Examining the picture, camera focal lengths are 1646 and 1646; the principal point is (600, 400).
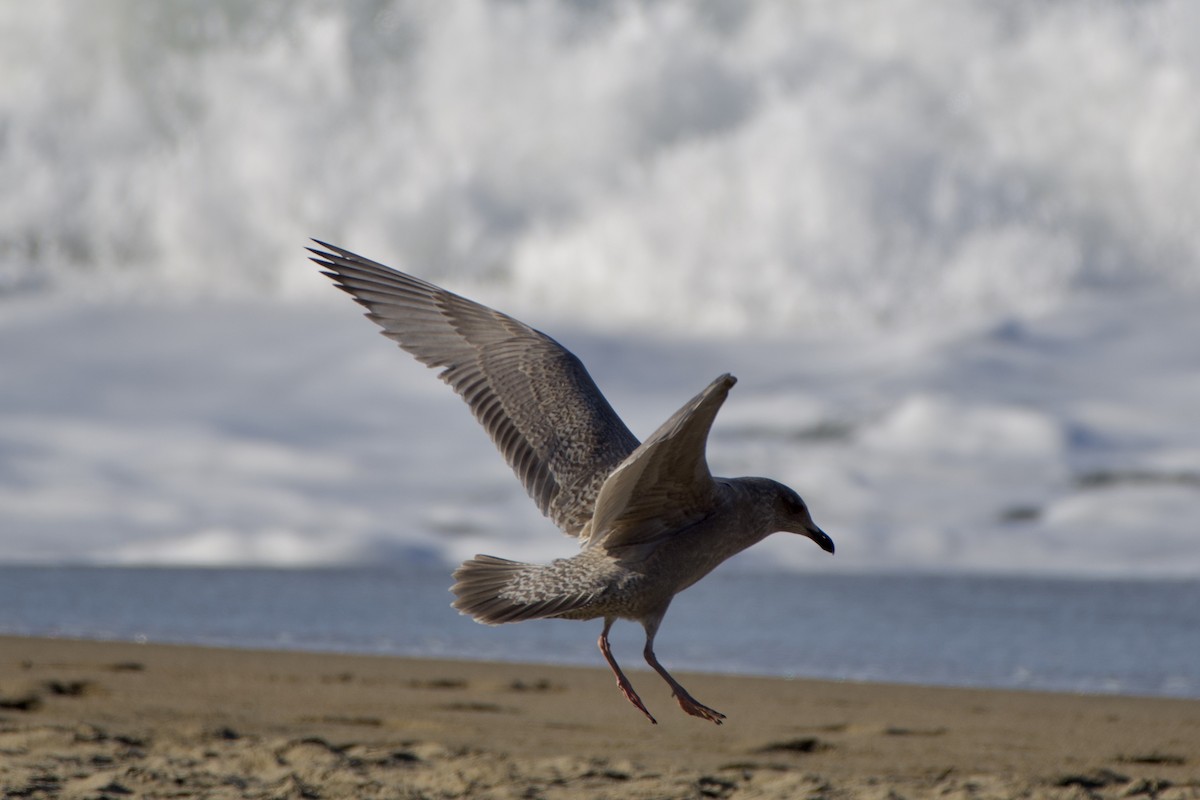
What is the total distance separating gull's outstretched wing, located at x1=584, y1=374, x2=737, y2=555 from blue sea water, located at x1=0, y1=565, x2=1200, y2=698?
345 cm

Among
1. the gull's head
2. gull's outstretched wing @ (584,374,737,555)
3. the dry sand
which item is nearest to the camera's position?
gull's outstretched wing @ (584,374,737,555)

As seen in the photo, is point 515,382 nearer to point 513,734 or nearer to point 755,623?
point 513,734

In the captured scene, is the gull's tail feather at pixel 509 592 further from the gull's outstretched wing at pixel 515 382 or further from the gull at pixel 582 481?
the gull's outstretched wing at pixel 515 382

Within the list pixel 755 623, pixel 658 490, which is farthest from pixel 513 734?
pixel 755 623

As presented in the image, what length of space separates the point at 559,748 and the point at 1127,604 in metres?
5.33

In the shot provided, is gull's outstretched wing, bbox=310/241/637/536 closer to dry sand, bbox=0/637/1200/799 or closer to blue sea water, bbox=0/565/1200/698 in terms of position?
dry sand, bbox=0/637/1200/799

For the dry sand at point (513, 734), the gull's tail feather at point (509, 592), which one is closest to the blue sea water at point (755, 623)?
the dry sand at point (513, 734)

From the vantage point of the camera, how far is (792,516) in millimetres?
4742

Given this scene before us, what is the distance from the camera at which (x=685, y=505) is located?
4.50m

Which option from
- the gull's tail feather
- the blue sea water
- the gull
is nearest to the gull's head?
the gull

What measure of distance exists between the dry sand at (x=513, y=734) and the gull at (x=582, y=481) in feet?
3.48

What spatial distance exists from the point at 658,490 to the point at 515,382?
39.6 inches

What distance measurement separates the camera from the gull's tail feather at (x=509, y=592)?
14.0 ft

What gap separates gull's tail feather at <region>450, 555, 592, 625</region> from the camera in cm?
428
